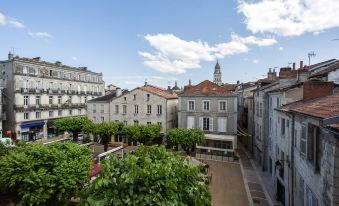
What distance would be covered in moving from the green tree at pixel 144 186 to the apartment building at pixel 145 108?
90.0 ft

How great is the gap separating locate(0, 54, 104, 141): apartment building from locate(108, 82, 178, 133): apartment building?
1511 centimetres

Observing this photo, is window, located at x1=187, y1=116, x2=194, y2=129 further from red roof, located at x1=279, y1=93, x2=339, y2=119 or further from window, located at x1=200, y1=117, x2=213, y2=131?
red roof, located at x1=279, y1=93, x2=339, y2=119

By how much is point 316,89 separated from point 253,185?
10.8 metres

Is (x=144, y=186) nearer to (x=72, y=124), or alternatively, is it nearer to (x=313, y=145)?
(x=313, y=145)

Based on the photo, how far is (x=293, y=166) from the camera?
13539 mm

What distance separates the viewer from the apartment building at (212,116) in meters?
30.0

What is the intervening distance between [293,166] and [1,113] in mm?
41818

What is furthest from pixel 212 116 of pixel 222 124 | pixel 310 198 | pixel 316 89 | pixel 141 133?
pixel 310 198

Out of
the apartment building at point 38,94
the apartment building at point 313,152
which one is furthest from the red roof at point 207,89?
the apartment building at point 38,94

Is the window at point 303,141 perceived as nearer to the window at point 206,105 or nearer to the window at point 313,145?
the window at point 313,145

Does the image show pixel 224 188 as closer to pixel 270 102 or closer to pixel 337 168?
pixel 270 102

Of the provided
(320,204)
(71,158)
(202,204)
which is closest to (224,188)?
(320,204)

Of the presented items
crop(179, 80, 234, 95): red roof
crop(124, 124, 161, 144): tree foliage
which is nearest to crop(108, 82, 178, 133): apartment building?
crop(179, 80, 234, 95): red roof

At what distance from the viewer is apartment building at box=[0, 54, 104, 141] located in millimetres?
38031
